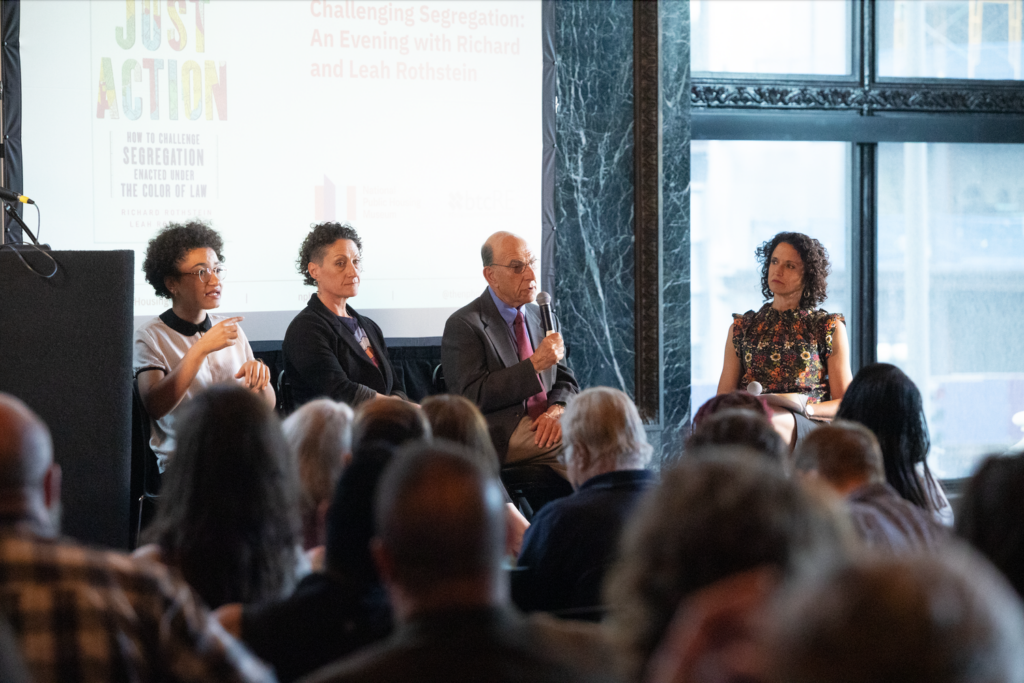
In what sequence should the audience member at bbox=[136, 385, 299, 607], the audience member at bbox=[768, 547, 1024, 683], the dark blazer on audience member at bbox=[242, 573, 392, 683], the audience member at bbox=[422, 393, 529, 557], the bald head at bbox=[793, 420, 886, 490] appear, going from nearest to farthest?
the audience member at bbox=[768, 547, 1024, 683] → the dark blazer on audience member at bbox=[242, 573, 392, 683] → the audience member at bbox=[136, 385, 299, 607] → the bald head at bbox=[793, 420, 886, 490] → the audience member at bbox=[422, 393, 529, 557]

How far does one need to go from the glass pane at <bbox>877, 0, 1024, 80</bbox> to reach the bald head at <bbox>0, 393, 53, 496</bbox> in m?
4.96

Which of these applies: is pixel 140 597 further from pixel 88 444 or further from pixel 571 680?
pixel 88 444

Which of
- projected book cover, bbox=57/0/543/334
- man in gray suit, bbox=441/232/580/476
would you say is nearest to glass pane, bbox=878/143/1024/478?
projected book cover, bbox=57/0/543/334

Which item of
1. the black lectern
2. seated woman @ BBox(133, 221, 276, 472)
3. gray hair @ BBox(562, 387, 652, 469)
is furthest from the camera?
seated woman @ BBox(133, 221, 276, 472)

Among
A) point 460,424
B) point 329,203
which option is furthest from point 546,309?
point 460,424

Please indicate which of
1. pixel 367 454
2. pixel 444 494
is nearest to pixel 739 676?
pixel 444 494

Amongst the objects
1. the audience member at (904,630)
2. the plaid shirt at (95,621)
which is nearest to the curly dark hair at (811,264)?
the plaid shirt at (95,621)

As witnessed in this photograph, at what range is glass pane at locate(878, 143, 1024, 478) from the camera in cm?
546

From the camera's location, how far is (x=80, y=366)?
116 inches

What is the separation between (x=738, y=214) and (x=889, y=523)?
12.4 ft

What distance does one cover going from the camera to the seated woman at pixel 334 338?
3.60 meters

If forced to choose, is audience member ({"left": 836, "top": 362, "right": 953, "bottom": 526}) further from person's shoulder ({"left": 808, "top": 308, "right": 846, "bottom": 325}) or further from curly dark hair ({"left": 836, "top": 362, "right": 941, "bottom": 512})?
person's shoulder ({"left": 808, "top": 308, "right": 846, "bottom": 325})

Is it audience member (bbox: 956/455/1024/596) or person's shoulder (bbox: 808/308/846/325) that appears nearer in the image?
audience member (bbox: 956/455/1024/596)

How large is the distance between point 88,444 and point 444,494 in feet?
7.24
